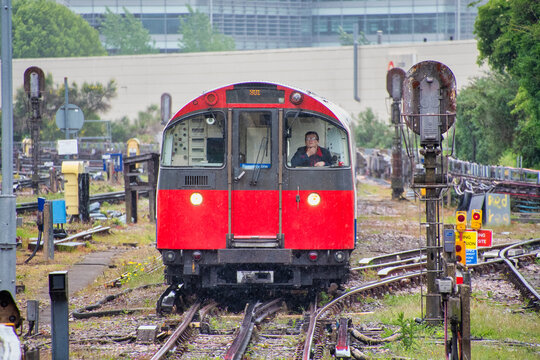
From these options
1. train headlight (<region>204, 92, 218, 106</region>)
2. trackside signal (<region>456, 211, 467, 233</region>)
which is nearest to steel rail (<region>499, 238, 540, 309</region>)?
trackside signal (<region>456, 211, 467, 233</region>)

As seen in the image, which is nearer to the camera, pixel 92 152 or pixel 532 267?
pixel 532 267

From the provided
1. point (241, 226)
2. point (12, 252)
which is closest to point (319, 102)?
point (241, 226)

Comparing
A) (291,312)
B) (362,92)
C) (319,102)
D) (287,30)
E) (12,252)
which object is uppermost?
(287,30)

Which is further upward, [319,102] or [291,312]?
[319,102]

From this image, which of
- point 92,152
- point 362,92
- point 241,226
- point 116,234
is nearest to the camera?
point 241,226

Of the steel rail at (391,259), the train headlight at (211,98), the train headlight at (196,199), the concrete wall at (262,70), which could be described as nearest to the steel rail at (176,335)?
the train headlight at (196,199)

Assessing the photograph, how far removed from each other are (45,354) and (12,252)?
2298 millimetres

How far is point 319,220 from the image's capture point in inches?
431

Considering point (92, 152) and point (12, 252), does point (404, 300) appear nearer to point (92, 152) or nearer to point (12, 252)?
point (12, 252)

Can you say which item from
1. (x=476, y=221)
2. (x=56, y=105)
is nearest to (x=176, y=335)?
(x=476, y=221)

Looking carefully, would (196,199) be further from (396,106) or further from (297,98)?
(396,106)

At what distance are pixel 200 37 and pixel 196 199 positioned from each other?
84.5m

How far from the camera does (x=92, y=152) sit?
1977 inches

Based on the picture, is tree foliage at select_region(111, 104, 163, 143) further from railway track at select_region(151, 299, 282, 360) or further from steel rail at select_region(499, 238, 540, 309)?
railway track at select_region(151, 299, 282, 360)
